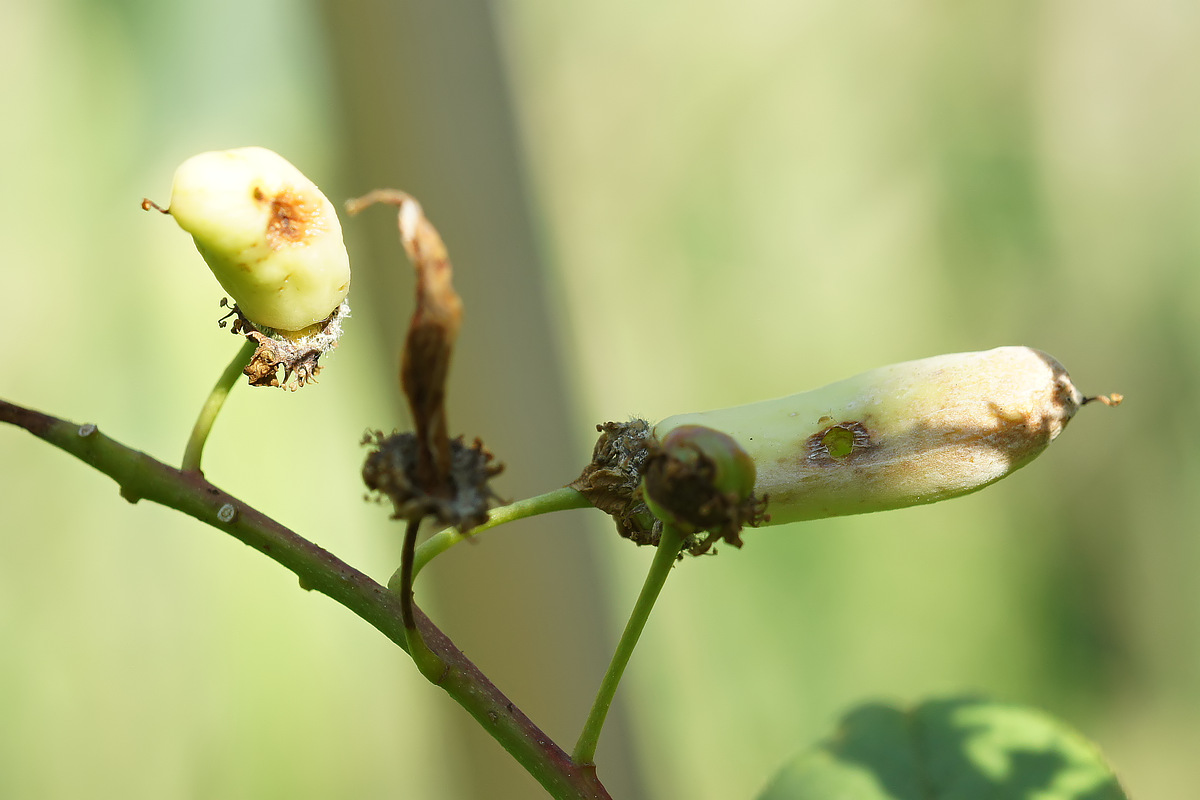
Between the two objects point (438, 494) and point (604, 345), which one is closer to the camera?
point (438, 494)

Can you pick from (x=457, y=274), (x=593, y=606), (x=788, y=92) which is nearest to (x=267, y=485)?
(x=457, y=274)

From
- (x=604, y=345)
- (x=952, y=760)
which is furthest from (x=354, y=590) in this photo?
(x=604, y=345)

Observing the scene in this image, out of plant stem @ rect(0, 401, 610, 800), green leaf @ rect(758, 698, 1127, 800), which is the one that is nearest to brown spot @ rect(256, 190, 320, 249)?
plant stem @ rect(0, 401, 610, 800)

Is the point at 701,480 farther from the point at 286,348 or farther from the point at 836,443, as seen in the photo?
the point at 286,348

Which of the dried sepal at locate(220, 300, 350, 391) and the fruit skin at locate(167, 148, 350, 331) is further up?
the fruit skin at locate(167, 148, 350, 331)

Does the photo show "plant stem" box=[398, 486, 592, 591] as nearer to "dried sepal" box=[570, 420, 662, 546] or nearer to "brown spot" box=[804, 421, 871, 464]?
"dried sepal" box=[570, 420, 662, 546]

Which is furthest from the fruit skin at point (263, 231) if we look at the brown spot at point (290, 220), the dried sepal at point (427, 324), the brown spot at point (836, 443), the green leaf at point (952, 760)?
the green leaf at point (952, 760)

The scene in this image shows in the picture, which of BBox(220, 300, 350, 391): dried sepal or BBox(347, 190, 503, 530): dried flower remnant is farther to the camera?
BBox(220, 300, 350, 391): dried sepal

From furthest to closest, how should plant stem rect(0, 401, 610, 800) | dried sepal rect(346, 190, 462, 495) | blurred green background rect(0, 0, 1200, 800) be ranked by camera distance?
1. blurred green background rect(0, 0, 1200, 800)
2. plant stem rect(0, 401, 610, 800)
3. dried sepal rect(346, 190, 462, 495)

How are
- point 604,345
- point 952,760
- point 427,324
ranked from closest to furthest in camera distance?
point 427,324 < point 952,760 < point 604,345
